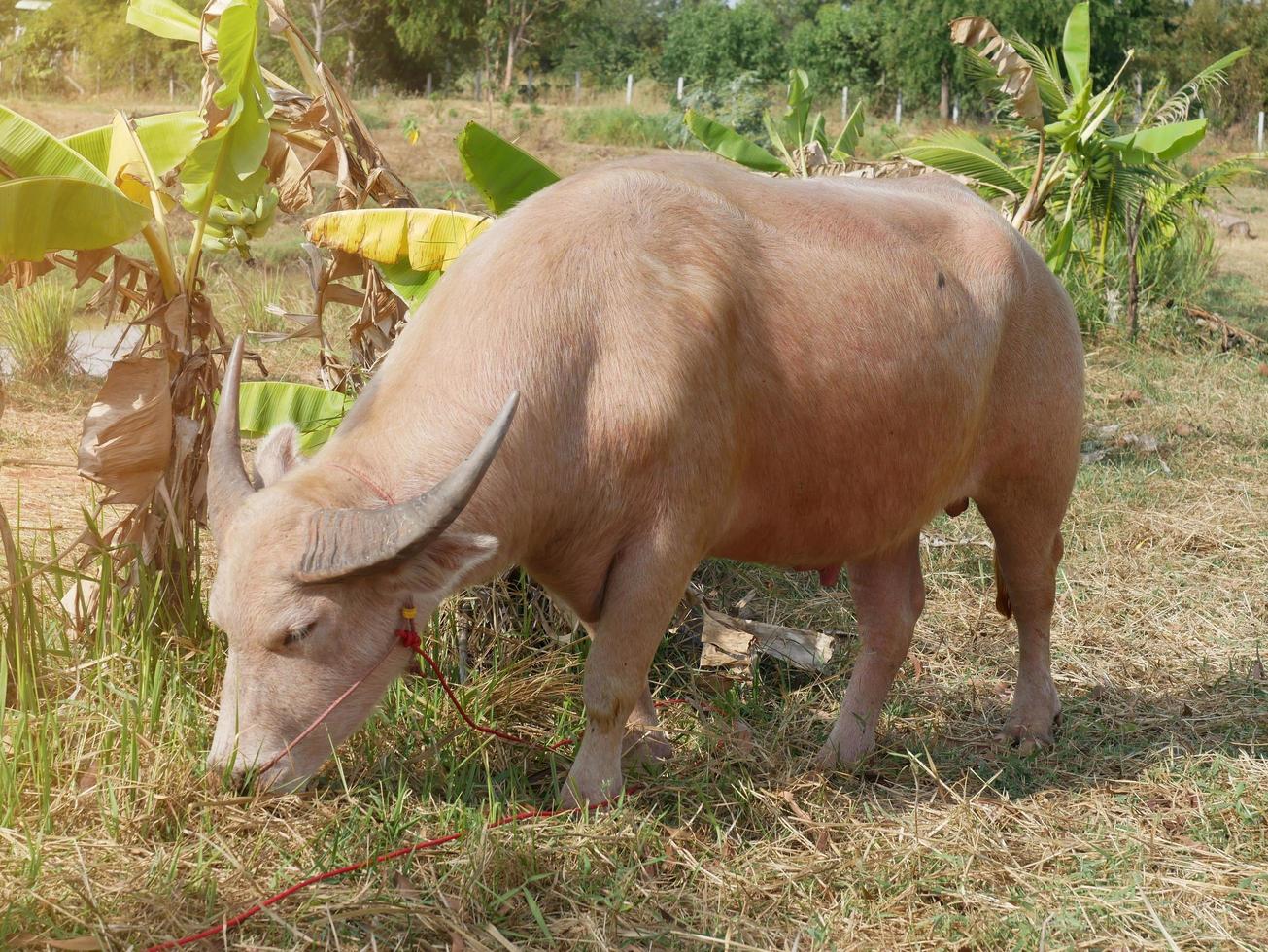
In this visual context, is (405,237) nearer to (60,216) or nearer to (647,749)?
(60,216)

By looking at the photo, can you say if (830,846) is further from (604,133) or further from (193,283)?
(604,133)

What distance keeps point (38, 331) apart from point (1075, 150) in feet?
27.5

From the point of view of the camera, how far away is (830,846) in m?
3.48

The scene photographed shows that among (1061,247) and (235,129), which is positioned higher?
(235,129)

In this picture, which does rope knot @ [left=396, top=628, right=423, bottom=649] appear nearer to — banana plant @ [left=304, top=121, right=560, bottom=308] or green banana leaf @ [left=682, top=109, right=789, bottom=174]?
banana plant @ [left=304, top=121, right=560, bottom=308]

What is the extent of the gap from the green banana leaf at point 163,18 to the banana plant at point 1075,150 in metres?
5.76

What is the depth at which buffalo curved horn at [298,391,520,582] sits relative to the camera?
2.65 m

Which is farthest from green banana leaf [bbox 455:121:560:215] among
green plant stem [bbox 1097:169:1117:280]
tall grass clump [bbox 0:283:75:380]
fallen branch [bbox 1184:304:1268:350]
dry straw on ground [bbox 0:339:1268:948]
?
fallen branch [bbox 1184:304:1268:350]

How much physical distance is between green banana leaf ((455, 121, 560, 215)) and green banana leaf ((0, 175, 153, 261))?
149 centimetres

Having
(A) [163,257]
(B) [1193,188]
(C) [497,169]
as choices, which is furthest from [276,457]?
(B) [1193,188]

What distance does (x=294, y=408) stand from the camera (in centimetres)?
471

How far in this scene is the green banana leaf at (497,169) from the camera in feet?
15.6

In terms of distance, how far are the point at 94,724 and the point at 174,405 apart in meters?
1.14

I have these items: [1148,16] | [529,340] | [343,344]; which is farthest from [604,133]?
[529,340]
